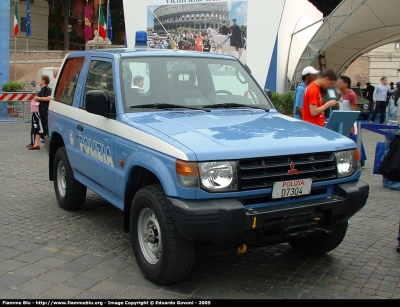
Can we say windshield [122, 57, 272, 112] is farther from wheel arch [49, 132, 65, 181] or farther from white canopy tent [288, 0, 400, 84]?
white canopy tent [288, 0, 400, 84]

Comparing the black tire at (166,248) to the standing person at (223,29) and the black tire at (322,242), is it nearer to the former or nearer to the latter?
the black tire at (322,242)

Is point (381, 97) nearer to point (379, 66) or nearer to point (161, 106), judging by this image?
point (379, 66)

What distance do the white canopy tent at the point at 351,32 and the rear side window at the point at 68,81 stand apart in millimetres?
16188

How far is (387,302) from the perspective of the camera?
428cm

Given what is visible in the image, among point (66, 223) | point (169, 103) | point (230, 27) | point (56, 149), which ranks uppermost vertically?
point (230, 27)

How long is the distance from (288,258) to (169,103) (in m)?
1.98

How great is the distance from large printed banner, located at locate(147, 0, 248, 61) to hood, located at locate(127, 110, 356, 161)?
54.4 feet

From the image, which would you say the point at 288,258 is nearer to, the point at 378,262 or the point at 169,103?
the point at 378,262

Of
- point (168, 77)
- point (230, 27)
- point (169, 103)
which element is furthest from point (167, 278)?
point (230, 27)

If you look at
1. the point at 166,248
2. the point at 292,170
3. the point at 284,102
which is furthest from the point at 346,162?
the point at 284,102

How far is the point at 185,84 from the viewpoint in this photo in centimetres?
582

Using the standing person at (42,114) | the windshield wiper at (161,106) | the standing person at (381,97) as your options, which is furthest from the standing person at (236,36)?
the windshield wiper at (161,106)

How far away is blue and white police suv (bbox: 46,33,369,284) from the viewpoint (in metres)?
4.22

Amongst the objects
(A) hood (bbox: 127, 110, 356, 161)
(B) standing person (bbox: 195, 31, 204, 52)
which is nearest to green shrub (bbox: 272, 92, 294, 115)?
(B) standing person (bbox: 195, 31, 204, 52)
